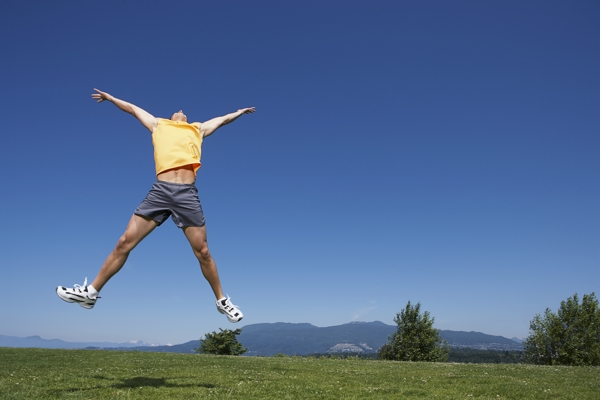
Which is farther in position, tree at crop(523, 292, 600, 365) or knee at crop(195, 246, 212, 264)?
tree at crop(523, 292, 600, 365)

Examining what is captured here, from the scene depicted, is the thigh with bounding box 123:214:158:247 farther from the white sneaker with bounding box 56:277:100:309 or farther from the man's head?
the man's head

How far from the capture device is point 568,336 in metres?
60.6

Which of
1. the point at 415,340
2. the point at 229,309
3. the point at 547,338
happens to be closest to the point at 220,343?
the point at 415,340

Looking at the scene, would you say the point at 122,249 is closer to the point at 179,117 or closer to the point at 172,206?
the point at 172,206

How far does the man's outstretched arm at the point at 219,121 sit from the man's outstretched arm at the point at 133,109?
854 mm

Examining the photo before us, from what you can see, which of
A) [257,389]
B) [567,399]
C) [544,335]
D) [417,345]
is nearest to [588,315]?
[544,335]

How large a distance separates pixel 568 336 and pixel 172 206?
71506mm

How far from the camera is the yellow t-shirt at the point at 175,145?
672 centimetres

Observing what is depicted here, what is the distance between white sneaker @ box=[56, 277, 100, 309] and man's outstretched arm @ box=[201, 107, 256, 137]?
3202mm

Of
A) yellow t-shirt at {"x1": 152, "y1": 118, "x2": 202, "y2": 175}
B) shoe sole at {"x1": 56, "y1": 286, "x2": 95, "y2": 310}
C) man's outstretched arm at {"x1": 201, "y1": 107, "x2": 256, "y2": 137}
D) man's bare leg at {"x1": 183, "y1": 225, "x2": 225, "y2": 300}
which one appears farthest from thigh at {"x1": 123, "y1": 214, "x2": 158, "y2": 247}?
man's outstretched arm at {"x1": 201, "y1": 107, "x2": 256, "y2": 137}

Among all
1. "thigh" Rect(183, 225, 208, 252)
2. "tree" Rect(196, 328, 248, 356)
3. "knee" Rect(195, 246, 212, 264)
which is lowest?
"tree" Rect(196, 328, 248, 356)

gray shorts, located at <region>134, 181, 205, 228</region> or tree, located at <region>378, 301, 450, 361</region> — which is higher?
gray shorts, located at <region>134, 181, 205, 228</region>

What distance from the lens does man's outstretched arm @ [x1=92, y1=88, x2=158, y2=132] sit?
7.12 meters

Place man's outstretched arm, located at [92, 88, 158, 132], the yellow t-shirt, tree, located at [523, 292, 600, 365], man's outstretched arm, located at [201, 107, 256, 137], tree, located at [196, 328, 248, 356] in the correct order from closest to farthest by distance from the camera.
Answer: the yellow t-shirt
man's outstretched arm, located at [92, 88, 158, 132]
man's outstretched arm, located at [201, 107, 256, 137]
tree, located at [523, 292, 600, 365]
tree, located at [196, 328, 248, 356]
